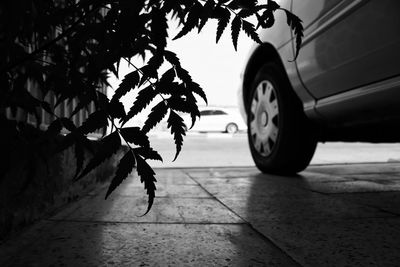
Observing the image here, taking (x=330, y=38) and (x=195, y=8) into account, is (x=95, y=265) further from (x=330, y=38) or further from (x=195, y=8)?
(x=330, y=38)

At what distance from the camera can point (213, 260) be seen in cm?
113

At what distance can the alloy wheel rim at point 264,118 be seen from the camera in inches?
124

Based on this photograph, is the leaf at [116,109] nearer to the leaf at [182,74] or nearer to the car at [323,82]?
the leaf at [182,74]

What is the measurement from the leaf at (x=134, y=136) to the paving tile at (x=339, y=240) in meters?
0.56

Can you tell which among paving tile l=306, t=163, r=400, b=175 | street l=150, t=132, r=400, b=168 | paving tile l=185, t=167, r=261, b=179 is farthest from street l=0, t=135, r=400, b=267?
street l=150, t=132, r=400, b=168

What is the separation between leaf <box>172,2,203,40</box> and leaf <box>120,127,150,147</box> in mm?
219

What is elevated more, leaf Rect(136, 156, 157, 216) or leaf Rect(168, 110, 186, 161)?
leaf Rect(168, 110, 186, 161)

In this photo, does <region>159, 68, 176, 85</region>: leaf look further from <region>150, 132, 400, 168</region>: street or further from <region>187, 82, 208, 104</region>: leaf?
<region>150, 132, 400, 168</region>: street

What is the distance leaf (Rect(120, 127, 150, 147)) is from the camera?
2.86 feet

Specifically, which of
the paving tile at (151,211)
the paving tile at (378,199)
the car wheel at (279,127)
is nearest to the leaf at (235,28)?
the paving tile at (151,211)

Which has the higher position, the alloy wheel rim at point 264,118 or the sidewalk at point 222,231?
the alloy wheel rim at point 264,118

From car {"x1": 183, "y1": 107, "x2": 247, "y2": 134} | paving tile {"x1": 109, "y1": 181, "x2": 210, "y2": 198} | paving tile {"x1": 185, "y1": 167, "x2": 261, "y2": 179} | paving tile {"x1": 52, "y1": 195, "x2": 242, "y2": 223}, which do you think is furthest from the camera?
car {"x1": 183, "y1": 107, "x2": 247, "y2": 134}

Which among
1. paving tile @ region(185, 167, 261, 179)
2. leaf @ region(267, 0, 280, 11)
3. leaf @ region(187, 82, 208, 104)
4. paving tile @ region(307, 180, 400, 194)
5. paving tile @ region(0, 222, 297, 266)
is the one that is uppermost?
leaf @ region(267, 0, 280, 11)

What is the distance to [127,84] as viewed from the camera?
34.8 inches
